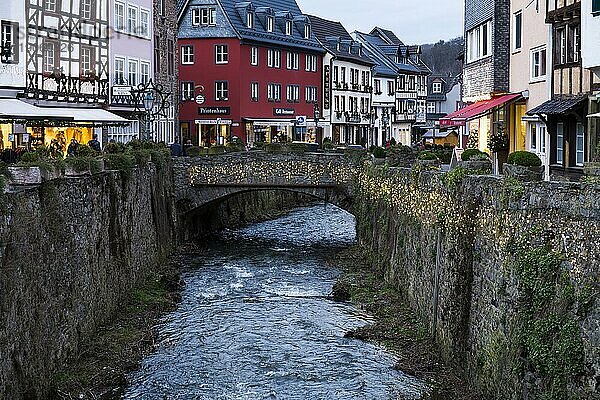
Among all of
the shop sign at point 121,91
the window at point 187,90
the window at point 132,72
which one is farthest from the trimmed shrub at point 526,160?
the window at point 187,90

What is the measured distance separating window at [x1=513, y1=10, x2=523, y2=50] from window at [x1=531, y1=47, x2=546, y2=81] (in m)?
A: 2.05

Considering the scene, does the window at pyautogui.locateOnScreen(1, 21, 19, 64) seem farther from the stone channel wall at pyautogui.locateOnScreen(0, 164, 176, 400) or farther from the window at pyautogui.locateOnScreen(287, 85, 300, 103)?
the window at pyautogui.locateOnScreen(287, 85, 300, 103)

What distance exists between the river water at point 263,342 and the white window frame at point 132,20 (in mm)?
15945

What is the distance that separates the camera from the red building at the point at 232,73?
75.9 metres

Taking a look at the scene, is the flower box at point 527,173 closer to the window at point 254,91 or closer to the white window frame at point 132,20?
the white window frame at point 132,20

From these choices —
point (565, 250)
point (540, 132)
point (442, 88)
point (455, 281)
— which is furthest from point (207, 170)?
point (442, 88)

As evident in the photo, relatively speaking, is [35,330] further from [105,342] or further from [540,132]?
[540,132]

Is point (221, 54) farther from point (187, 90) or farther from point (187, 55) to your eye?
point (187, 90)

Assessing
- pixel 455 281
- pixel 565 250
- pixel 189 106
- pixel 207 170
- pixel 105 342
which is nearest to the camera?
pixel 565 250

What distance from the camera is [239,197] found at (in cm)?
5784

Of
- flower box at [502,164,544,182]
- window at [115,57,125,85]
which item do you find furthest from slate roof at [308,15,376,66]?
flower box at [502,164,544,182]

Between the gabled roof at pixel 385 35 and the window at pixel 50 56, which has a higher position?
the gabled roof at pixel 385 35

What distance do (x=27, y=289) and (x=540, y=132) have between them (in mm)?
20876

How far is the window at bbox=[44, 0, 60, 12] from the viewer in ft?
146
